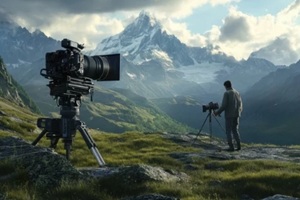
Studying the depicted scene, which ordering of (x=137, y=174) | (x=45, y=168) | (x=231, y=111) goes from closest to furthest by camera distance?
(x=45, y=168) → (x=137, y=174) → (x=231, y=111)

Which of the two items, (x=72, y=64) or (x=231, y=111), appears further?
(x=231, y=111)

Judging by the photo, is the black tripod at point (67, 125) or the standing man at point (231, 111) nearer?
the black tripod at point (67, 125)

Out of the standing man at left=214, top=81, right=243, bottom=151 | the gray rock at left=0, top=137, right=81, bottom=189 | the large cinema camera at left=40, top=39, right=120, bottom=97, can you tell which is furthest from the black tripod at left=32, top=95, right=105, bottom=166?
the standing man at left=214, top=81, right=243, bottom=151

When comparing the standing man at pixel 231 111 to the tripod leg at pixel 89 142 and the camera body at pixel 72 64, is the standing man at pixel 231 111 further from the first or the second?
Answer: the tripod leg at pixel 89 142

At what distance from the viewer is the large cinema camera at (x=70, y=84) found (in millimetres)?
12750

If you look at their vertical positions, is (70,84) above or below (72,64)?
below

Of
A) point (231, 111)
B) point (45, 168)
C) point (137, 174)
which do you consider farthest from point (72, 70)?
point (231, 111)

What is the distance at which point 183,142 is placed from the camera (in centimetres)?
3347

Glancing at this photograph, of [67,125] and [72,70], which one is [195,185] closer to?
[67,125]

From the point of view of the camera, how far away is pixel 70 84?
1295 centimetres

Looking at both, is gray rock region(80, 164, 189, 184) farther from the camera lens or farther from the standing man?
the standing man

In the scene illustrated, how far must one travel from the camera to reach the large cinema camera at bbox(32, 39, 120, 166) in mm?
12750

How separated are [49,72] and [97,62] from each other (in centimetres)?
163

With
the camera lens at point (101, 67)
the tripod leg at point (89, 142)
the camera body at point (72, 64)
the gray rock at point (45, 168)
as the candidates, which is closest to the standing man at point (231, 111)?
the camera lens at point (101, 67)
